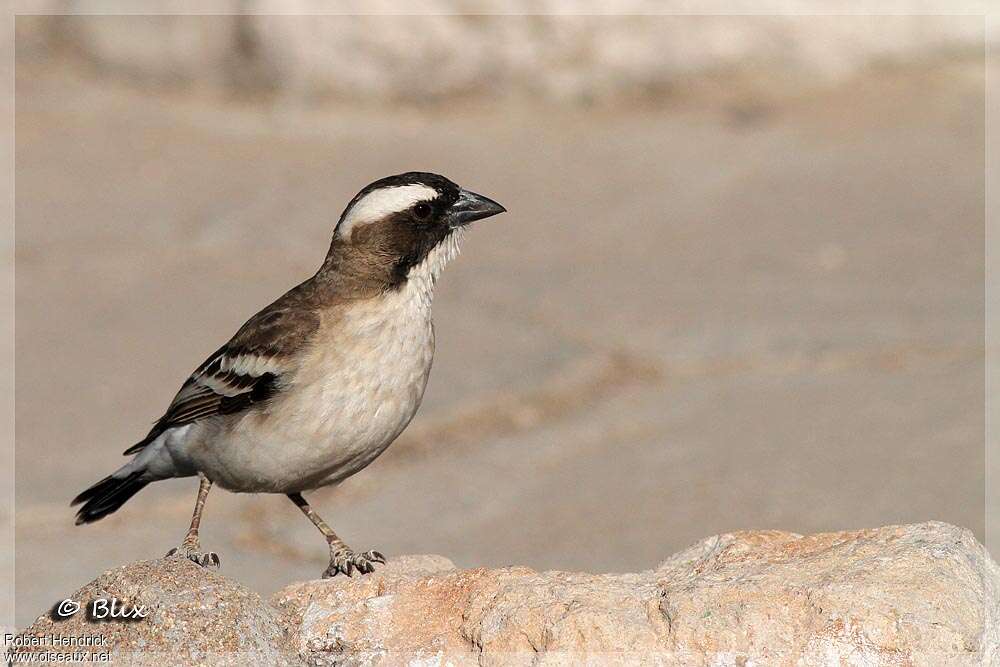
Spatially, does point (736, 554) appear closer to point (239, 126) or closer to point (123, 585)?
point (123, 585)

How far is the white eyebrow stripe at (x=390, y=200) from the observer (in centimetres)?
480

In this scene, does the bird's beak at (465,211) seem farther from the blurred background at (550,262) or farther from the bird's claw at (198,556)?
the blurred background at (550,262)

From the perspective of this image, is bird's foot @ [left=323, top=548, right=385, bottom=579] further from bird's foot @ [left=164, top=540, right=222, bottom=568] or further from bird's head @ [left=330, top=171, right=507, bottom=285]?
bird's head @ [left=330, top=171, right=507, bottom=285]

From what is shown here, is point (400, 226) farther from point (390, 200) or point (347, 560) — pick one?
point (347, 560)

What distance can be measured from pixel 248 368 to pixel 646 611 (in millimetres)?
1658

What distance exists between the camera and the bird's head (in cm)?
480

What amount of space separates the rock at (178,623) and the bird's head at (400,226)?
123 centimetres

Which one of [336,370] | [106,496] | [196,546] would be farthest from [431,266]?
[106,496]

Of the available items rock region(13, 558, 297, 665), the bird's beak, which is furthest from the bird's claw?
the bird's beak

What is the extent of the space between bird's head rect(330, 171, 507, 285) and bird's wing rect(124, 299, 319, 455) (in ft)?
0.82

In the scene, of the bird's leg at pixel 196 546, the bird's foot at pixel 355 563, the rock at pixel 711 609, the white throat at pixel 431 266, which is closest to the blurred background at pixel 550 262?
the bird's leg at pixel 196 546

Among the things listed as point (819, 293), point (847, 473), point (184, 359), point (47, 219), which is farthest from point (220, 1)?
point (847, 473)

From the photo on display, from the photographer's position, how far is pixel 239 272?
28.1 ft

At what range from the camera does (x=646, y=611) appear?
3742 mm
